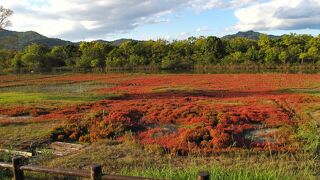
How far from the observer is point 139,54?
122500 mm

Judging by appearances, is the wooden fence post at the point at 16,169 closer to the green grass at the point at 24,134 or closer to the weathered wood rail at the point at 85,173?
the weathered wood rail at the point at 85,173

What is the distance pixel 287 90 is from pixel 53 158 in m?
30.4

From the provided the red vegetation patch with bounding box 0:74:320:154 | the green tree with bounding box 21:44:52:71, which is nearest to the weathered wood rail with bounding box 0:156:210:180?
the red vegetation patch with bounding box 0:74:320:154

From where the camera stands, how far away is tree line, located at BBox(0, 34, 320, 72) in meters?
108

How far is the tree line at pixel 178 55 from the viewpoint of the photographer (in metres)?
108

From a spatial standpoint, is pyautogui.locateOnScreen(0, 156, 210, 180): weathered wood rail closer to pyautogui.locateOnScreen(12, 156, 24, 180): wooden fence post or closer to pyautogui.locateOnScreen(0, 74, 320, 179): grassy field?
pyautogui.locateOnScreen(12, 156, 24, 180): wooden fence post

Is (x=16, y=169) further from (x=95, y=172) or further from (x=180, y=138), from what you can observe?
(x=180, y=138)

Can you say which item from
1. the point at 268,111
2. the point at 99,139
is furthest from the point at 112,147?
the point at 268,111

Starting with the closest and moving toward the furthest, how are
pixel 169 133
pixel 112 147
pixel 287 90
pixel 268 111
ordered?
1. pixel 112 147
2. pixel 169 133
3. pixel 268 111
4. pixel 287 90

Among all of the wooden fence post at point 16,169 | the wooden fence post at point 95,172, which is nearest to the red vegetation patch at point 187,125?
the wooden fence post at point 16,169

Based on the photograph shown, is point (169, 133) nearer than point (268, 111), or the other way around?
point (169, 133)

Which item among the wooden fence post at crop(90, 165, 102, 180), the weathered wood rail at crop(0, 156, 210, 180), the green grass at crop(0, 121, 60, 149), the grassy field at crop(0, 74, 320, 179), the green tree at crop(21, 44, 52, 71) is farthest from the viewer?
the green tree at crop(21, 44, 52, 71)

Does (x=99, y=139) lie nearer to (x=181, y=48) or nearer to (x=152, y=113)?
(x=152, y=113)

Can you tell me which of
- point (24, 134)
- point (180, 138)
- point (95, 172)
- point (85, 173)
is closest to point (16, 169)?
point (85, 173)
